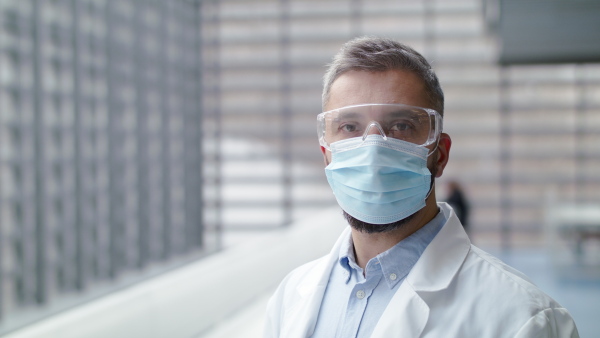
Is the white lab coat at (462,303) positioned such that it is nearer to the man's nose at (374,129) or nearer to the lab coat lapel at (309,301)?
the lab coat lapel at (309,301)

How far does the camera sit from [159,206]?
17.3 meters

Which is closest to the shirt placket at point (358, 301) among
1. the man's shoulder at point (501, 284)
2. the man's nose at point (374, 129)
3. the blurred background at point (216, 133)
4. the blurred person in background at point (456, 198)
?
the man's shoulder at point (501, 284)

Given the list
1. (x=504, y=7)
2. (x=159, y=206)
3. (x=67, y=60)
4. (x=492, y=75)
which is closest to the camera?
(x=504, y=7)

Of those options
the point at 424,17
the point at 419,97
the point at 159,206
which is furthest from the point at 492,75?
the point at 419,97

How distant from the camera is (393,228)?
1664 mm

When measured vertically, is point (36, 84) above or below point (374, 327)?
above

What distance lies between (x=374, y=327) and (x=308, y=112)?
43.4 feet

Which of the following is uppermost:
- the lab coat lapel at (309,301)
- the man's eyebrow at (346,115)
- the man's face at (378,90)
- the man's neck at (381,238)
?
the man's face at (378,90)

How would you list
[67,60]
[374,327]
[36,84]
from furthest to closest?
[67,60]
[36,84]
[374,327]

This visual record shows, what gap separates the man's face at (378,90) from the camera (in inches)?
62.4

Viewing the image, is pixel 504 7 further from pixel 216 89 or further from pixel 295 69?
pixel 216 89

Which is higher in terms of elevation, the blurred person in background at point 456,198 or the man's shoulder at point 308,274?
the man's shoulder at point 308,274

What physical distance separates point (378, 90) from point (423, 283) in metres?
0.57

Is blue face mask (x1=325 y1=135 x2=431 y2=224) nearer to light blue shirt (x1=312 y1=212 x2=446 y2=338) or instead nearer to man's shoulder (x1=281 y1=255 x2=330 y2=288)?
light blue shirt (x1=312 y1=212 x2=446 y2=338)
